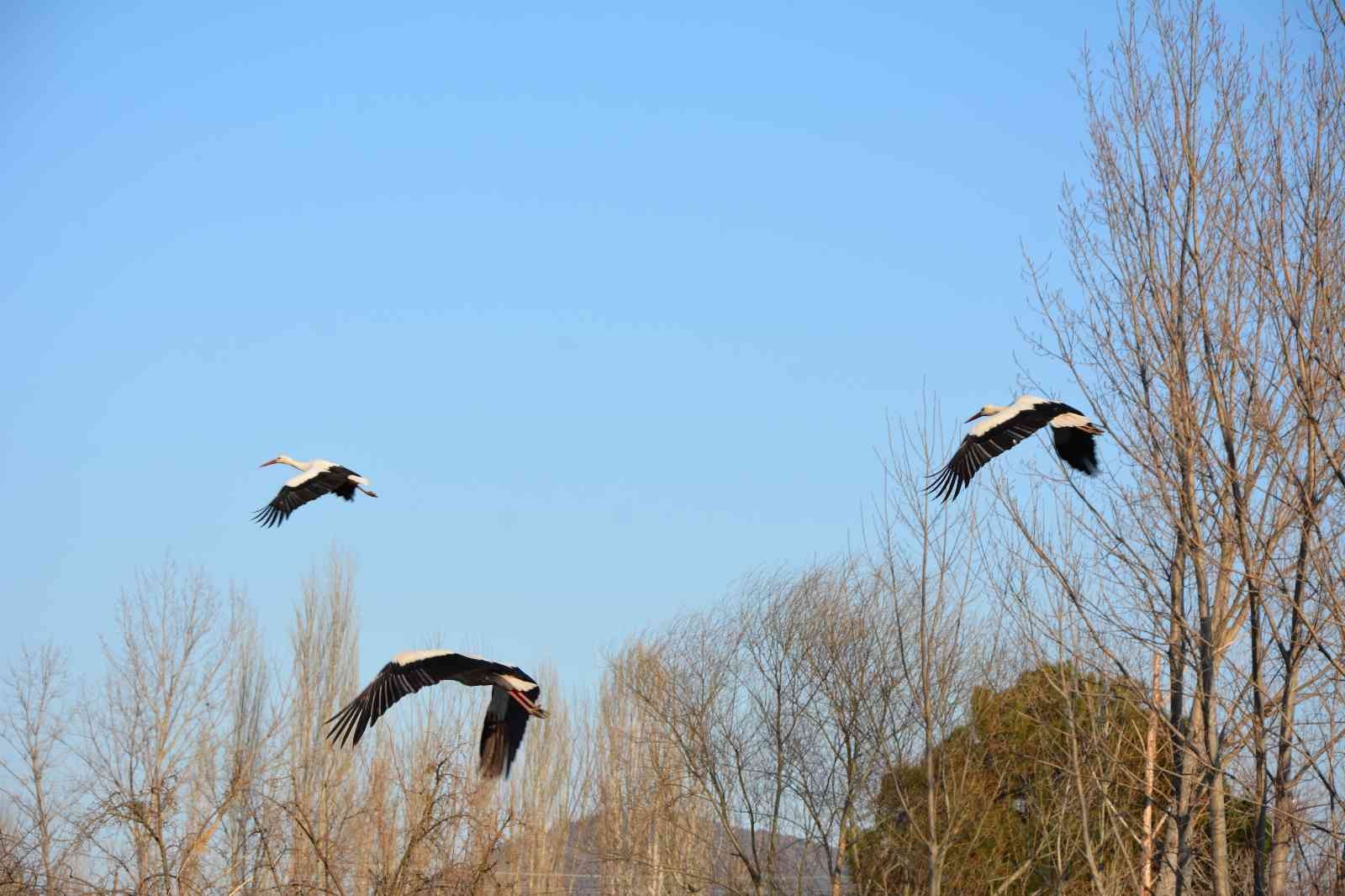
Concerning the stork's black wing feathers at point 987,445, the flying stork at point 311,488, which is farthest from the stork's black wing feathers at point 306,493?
the stork's black wing feathers at point 987,445

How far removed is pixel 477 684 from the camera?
11.5m

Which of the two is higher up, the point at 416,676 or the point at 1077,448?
the point at 1077,448

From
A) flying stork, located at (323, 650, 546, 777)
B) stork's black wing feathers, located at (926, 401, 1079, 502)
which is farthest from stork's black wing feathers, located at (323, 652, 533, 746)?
stork's black wing feathers, located at (926, 401, 1079, 502)

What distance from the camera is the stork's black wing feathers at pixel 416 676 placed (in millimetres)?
11023

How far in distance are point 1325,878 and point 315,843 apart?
850cm

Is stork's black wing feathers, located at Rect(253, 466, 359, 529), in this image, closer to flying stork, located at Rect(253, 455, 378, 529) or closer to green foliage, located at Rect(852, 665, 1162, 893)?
flying stork, located at Rect(253, 455, 378, 529)

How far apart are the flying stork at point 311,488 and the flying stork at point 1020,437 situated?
19.0ft

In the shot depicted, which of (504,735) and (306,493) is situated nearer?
(504,735)

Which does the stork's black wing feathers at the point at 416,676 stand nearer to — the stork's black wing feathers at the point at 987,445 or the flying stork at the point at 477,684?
the flying stork at the point at 477,684

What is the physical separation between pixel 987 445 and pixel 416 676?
14.7 feet

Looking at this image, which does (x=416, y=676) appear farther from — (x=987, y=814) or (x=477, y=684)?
(x=987, y=814)

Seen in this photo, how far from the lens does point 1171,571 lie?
936 centimetres

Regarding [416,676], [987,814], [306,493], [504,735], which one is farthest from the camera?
[987,814]

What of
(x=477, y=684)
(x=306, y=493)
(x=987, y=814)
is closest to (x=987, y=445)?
(x=477, y=684)
